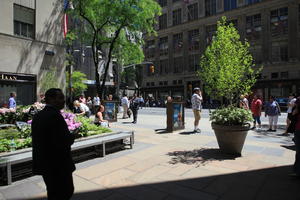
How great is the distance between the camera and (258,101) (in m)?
10.7

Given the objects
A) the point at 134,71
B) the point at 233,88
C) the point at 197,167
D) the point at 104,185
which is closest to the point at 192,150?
the point at 197,167

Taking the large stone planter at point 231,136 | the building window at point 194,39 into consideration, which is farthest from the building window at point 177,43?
the large stone planter at point 231,136

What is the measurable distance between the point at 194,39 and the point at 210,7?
628 cm

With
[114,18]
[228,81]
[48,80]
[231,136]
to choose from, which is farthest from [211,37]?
[231,136]

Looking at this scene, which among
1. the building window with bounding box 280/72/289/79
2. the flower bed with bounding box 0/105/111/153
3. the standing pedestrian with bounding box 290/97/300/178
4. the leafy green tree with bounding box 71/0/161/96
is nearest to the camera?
the standing pedestrian with bounding box 290/97/300/178

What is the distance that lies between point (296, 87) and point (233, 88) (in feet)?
97.6

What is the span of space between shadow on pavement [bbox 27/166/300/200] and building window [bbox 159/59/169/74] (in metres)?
44.2

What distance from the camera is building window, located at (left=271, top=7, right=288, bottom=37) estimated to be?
32375mm

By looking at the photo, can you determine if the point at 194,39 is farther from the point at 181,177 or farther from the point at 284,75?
the point at 181,177

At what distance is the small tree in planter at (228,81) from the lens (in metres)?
5.78

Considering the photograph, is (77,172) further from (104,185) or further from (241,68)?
(241,68)

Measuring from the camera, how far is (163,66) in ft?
→ 160

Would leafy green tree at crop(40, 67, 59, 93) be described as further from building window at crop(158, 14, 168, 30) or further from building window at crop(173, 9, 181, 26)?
building window at crop(158, 14, 168, 30)

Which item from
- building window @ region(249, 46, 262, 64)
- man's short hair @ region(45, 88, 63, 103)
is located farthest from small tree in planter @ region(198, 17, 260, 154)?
building window @ region(249, 46, 262, 64)
